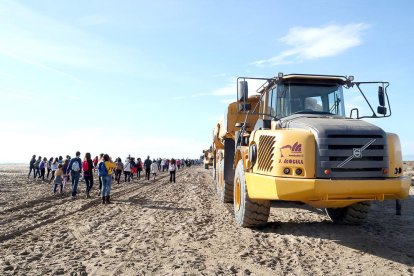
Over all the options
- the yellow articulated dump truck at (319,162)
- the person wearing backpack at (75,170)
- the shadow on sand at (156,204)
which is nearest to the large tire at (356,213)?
the yellow articulated dump truck at (319,162)

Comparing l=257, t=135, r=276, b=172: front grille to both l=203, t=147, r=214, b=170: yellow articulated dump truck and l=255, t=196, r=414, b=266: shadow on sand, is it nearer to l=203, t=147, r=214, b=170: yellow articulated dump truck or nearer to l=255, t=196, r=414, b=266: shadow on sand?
l=255, t=196, r=414, b=266: shadow on sand

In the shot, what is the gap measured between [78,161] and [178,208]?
5.76 meters

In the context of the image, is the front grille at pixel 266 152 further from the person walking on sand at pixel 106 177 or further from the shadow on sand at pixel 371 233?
the person walking on sand at pixel 106 177

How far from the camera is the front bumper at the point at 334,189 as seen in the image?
5418 millimetres

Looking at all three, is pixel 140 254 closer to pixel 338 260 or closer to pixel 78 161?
pixel 338 260

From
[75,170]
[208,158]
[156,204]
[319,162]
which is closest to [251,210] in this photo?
[319,162]

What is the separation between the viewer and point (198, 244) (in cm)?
603

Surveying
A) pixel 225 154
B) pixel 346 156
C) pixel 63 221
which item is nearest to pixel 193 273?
pixel 346 156

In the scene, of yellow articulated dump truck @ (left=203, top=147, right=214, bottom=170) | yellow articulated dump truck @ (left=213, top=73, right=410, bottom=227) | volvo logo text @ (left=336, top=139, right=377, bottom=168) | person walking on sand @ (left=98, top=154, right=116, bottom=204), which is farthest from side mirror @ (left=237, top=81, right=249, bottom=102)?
yellow articulated dump truck @ (left=203, top=147, right=214, bottom=170)

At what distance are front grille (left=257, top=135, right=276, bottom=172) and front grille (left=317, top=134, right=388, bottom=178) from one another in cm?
78

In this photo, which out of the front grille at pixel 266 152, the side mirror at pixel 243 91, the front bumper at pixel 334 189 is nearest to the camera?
the front bumper at pixel 334 189

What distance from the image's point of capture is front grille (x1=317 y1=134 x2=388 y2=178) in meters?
5.53

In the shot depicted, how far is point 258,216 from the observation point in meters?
6.90

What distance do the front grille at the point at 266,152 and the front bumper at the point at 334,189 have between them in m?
0.26
